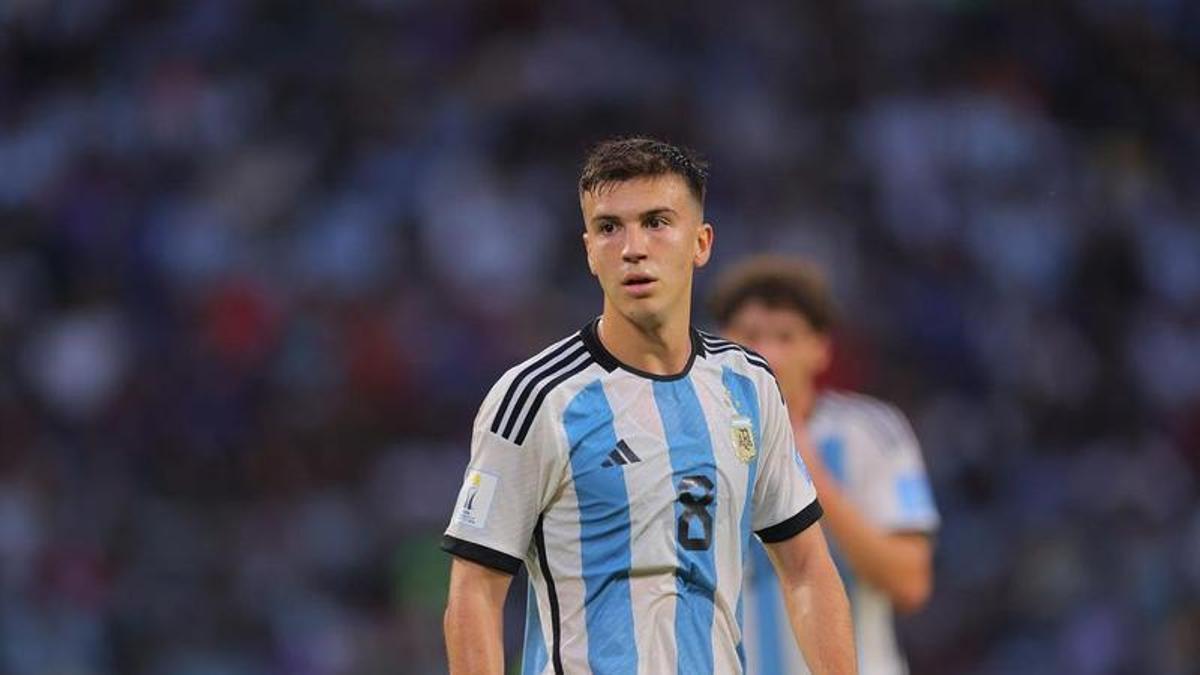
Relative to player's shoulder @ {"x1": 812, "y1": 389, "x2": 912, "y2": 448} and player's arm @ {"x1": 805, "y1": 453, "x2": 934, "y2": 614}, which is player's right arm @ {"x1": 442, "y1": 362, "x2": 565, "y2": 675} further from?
player's shoulder @ {"x1": 812, "y1": 389, "x2": 912, "y2": 448}

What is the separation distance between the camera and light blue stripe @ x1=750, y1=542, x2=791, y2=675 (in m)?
5.85

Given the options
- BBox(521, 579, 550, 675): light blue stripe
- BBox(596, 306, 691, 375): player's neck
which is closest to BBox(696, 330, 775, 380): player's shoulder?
BBox(596, 306, 691, 375): player's neck

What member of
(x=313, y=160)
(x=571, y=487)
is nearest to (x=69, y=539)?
(x=313, y=160)

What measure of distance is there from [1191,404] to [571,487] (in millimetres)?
7625

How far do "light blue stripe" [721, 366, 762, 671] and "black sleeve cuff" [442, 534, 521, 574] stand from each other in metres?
0.48

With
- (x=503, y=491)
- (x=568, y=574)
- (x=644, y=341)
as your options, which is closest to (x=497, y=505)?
(x=503, y=491)

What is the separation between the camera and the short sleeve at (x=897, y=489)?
6137 millimetres

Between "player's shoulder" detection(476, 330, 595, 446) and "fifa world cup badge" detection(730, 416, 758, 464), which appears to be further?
"fifa world cup badge" detection(730, 416, 758, 464)

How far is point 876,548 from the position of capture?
5.89 meters

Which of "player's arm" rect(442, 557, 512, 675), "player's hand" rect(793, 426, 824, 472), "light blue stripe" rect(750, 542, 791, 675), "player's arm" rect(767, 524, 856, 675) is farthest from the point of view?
"light blue stripe" rect(750, 542, 791, 675)

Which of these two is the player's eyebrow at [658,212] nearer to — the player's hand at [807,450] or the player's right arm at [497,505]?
the player's right arm at [497,505]

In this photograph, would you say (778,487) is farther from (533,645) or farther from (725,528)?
(533,645)

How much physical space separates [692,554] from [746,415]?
12.7 inches

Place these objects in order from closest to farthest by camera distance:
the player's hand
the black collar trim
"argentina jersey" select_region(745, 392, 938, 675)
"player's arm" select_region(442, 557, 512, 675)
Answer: "player's arm" select_region(442, 557, 512, 675)
the black collar trim
the player's hand
"argentina jersey" select_region(745, 392, 938, 675)
